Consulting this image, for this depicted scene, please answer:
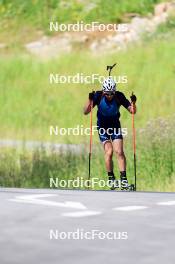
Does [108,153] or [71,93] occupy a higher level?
[71,93]

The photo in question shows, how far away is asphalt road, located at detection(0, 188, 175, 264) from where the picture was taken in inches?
391

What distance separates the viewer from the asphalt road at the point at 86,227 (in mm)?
9922

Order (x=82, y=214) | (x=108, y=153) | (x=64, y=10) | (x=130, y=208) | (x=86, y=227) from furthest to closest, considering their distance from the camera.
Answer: (x=64, y=10), (x=108, y=153), (x=130, y=208), (x=82, y=214), (x=86, y=227)

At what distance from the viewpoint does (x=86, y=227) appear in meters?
11.8

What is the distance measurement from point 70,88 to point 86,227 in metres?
5.59

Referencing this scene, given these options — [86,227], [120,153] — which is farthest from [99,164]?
[86,227]

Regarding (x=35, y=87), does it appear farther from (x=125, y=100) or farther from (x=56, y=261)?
(x=56, y=261)

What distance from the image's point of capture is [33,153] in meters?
17.3

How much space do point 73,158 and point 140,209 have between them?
136 inches

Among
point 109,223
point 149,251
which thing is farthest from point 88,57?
point 149,251

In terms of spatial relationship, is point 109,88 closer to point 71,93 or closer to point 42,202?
point 71,93

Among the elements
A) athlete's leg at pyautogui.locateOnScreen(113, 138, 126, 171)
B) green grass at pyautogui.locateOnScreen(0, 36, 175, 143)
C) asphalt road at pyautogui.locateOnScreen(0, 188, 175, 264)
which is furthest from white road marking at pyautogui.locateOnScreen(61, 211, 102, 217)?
green grass at pyautogui.locateOnScreen(0, 36, 175, 143)

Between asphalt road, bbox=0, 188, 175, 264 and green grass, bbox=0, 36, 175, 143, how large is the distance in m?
1.27

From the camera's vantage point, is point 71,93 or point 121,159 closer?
point 121,159
